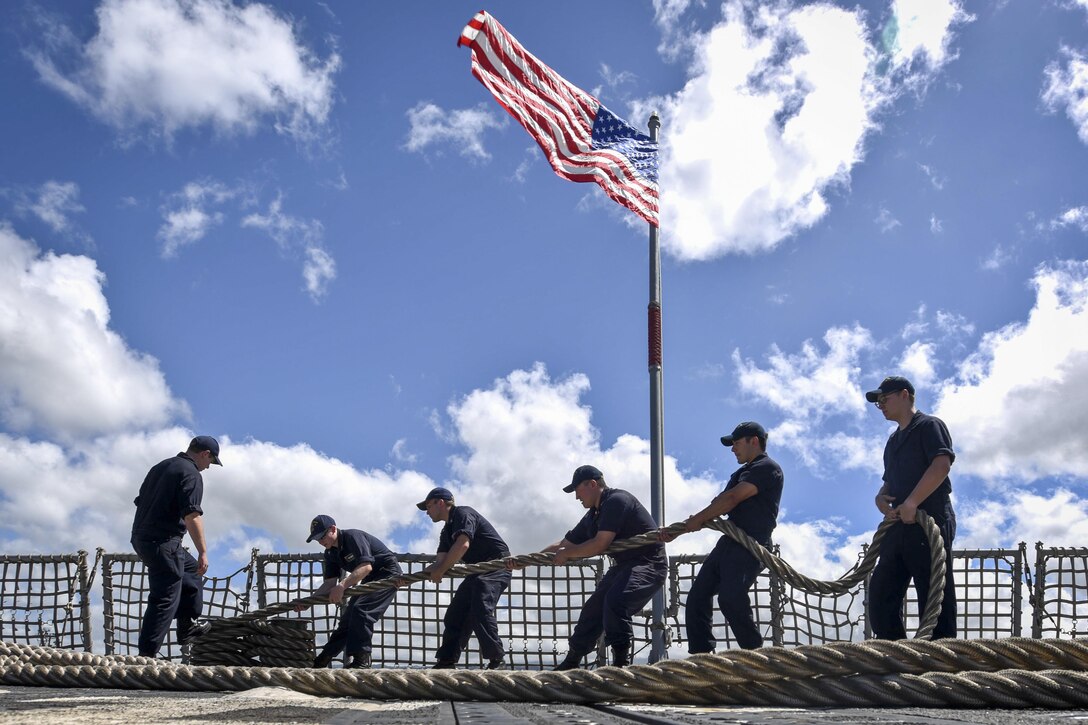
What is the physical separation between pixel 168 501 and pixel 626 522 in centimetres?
278

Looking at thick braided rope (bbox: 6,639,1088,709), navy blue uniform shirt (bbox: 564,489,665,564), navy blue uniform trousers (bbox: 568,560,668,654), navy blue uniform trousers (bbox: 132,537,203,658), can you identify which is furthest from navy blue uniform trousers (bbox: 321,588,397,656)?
thick braided rope (bbox: 6,639,1088,709)

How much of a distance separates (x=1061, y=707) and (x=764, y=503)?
8.13 feet

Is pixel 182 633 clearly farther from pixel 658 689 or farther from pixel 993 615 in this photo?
pixel 993 615

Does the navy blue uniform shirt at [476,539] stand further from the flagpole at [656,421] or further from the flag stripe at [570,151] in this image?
the flag stripe at [570,151]

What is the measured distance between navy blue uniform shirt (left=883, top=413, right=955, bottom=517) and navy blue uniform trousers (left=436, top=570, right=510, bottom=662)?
9.51 feet

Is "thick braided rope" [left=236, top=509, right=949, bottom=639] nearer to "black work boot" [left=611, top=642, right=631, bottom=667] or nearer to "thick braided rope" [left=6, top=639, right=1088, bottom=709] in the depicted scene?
"black work boot" [left=611, top=642, right=631, bottom=667]

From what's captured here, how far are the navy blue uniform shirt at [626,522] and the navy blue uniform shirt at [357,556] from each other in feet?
6.69

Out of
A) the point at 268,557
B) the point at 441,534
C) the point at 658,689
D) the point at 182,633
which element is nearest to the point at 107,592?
the point at 268,557

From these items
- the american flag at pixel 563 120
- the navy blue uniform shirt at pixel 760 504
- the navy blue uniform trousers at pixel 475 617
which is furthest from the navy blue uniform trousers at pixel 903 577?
the american flag at pixel 563 120

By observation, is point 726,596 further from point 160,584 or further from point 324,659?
point 324,659

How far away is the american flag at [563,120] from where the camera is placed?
8.69 m

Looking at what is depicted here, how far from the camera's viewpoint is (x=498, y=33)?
8.77m

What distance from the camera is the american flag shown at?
8688mm

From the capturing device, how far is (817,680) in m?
2.78
